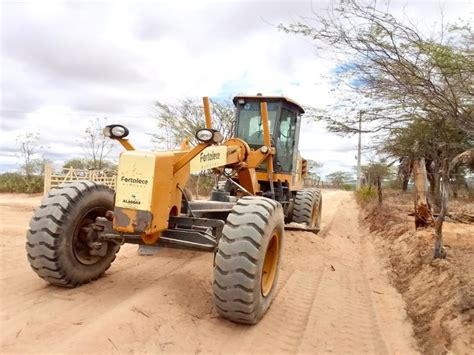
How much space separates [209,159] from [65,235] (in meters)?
1.93

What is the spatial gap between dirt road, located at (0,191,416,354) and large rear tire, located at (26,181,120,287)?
20cm

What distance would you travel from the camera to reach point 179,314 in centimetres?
430

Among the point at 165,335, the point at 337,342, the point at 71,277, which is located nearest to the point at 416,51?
the point at 337,342

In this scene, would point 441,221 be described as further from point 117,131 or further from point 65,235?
point 65,235

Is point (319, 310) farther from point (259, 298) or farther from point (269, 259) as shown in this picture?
point (259, 298)

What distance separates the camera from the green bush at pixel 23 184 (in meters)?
21.0

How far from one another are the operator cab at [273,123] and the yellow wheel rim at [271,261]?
349 cm

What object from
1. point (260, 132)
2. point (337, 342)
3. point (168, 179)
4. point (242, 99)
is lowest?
point (337, 342)

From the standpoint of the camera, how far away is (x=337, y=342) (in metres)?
4.20

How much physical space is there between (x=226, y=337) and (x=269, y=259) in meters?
1.31

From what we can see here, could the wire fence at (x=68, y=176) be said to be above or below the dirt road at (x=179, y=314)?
→ above

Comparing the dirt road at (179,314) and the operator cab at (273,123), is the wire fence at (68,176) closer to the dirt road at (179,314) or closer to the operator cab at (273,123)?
the operator cab at (273,123)

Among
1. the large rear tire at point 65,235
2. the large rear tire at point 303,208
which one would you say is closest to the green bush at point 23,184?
the large rear tire at point 303,208

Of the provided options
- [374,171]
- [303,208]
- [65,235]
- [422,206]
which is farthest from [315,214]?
[374,171]
